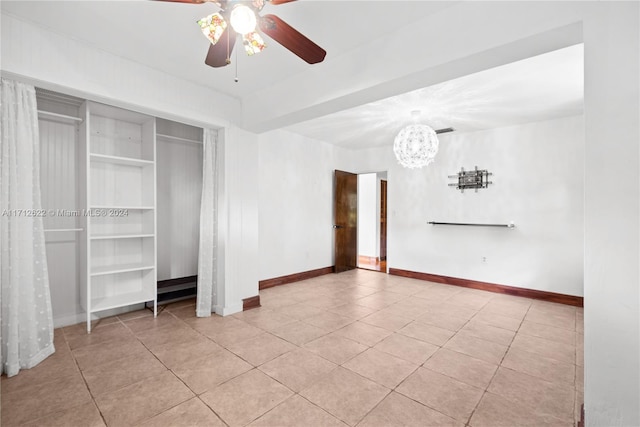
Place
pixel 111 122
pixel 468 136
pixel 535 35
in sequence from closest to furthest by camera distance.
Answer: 1. pixel 535 35
2. pixel 111 122
3. pixel 468 136

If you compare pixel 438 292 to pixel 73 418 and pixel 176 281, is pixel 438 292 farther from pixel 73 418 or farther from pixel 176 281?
pixel 73 418

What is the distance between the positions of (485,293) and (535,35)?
4068 millimetres

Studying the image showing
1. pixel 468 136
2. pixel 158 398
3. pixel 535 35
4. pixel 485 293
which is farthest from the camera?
pixel 468 136

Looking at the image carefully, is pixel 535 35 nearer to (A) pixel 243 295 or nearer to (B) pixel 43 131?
(A) pixel 243 295

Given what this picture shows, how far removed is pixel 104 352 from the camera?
8.84 ft

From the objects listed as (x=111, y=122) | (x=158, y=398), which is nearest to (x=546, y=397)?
(x=158, y=398)

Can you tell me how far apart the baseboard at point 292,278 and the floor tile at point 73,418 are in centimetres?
304

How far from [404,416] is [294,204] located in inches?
161

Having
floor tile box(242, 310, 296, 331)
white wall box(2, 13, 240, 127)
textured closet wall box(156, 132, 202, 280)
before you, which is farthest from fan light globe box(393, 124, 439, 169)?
textured closet wall box(156, 132, 202, 280)

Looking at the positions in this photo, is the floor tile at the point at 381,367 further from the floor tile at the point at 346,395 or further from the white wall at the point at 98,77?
the white wall at the point at 98,77

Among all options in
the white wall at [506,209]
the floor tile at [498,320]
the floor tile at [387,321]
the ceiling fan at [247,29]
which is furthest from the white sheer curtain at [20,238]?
the white wall at [506,209]

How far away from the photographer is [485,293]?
4.78m

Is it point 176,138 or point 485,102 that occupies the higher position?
point 485,102

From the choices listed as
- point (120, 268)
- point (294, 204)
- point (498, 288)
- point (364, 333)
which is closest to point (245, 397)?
point (364, 333)
